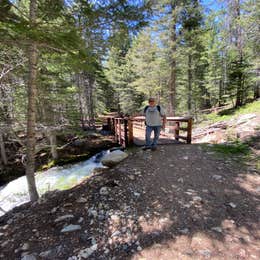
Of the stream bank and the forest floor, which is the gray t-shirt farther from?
the stream bank

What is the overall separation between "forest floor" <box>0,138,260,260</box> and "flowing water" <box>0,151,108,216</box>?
12.2 feet

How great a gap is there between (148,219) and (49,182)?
6.47 m

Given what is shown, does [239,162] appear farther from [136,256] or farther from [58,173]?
[58,173]

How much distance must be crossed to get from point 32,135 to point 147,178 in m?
2.93

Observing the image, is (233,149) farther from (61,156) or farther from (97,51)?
(61,156)

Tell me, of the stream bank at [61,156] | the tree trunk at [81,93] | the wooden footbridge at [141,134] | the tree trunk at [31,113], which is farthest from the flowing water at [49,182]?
the tree trunk at [81,93]

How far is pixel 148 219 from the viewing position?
8.98ft

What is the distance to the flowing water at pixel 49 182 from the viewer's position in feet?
22.6

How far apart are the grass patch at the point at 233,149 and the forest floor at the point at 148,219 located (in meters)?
1.08

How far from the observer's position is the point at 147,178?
395cm

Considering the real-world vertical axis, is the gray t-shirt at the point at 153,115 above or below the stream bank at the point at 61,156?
above

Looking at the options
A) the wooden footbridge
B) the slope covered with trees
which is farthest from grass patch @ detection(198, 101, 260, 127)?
the wooden footbridge

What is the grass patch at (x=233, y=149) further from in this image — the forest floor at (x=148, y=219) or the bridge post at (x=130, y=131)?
the bridge post at (x=130, y=131)

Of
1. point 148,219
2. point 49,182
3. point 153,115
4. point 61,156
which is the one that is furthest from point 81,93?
point 148,219
